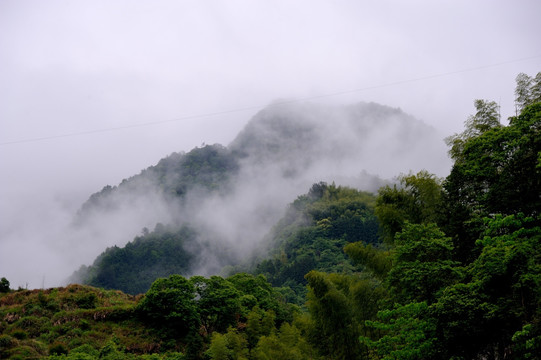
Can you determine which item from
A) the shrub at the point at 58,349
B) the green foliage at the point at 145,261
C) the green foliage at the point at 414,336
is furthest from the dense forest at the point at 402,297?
the green foliage at the point at 145,261

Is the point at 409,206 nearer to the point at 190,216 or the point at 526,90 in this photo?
the point at 526,90

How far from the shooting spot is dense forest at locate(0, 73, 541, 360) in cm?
970

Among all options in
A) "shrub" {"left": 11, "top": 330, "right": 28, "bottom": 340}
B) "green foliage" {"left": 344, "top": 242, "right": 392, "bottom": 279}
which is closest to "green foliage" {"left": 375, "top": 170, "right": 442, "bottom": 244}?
"green foliage" {"left": 344, "top": 242, "right": 392, "bottom": 279}

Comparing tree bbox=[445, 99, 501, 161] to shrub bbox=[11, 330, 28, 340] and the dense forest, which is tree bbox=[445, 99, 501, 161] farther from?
shrub bbox=[11, 330, 28, 340]

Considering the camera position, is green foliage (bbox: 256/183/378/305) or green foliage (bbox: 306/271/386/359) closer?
green foliage (bbox: 306/271/386/359)

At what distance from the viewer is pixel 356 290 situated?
17625 millimetres

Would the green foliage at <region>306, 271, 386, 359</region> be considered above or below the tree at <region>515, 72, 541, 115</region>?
below

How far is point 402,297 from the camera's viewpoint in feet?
44.5

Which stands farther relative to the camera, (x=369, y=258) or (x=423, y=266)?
(x=369, y=258)

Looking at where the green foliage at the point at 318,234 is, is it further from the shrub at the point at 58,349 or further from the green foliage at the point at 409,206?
the green foliage at the point at 409,206

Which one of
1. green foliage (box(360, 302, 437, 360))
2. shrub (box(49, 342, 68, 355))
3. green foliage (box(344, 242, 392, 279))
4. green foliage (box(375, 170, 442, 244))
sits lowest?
shrub (box(49, 342, 68, 355))

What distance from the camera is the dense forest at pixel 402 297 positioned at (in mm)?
9695

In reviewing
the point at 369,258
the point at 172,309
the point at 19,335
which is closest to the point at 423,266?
the point at 369,258

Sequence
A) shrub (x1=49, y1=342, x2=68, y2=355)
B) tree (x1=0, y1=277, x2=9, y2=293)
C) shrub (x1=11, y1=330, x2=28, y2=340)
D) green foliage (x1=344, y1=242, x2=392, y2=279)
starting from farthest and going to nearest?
1. tree (x1=0, y1=277, x2=9, y2=293)
2. shrub (x1=11, y1=330, x2=28, y2=340)
3. shrub (x1=49, y1=342, x2=68, y2=355)
4. green foliage (x1=344, y1=242, x2=392, y2=279)
